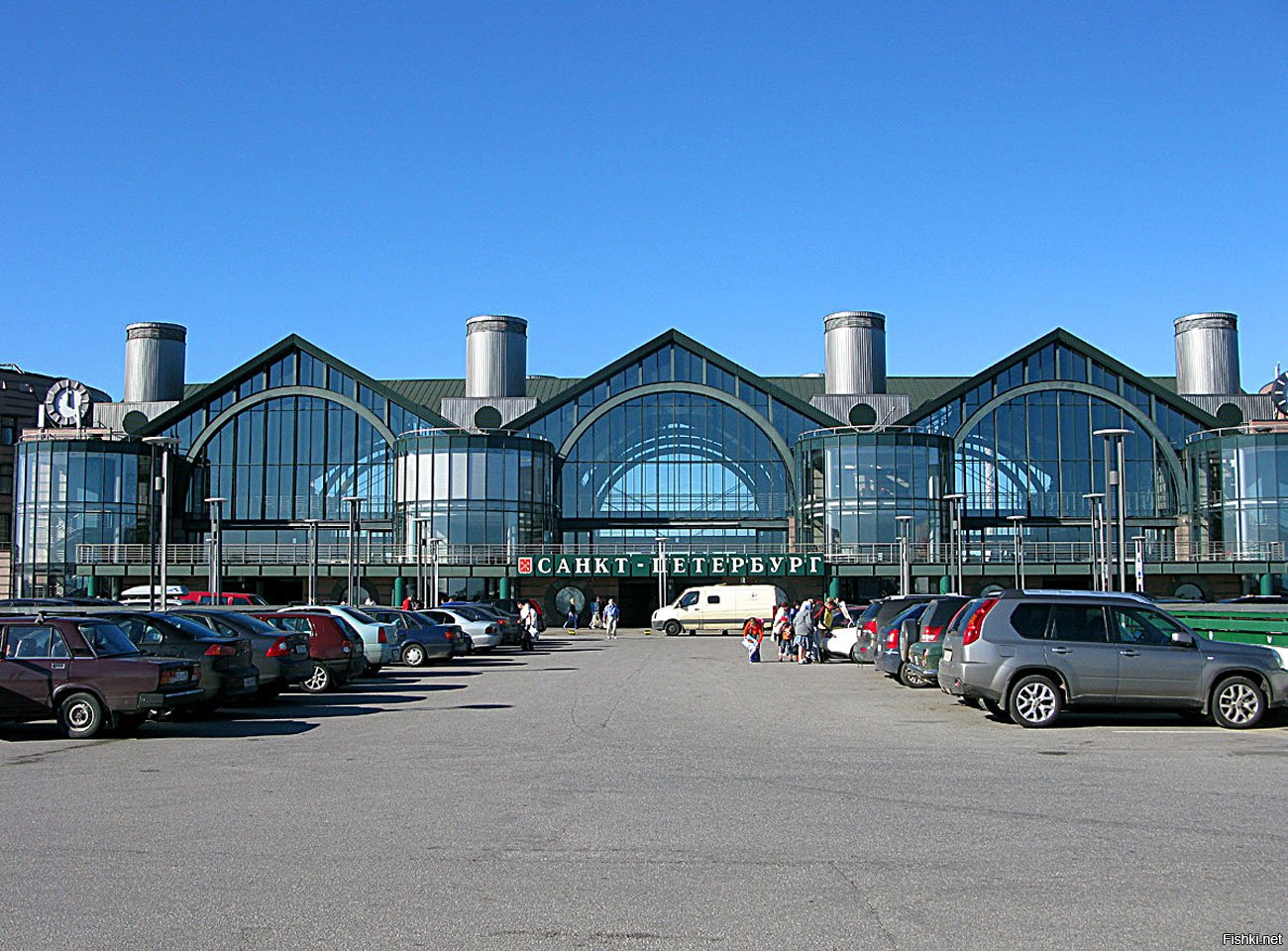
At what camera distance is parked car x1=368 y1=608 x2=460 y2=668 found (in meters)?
30.9

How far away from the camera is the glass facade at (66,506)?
221 ft

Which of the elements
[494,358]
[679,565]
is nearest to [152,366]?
[494,358]

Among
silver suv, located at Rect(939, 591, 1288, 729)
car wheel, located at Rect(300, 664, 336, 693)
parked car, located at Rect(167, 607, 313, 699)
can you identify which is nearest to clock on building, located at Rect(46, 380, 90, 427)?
car wheel, located at Rect(300, 664, 336, 693)

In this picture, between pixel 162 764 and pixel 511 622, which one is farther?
pixel 511 622

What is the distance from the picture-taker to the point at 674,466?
241ft

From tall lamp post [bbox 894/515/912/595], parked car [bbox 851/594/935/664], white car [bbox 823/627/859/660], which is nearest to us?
parked car [bbox 851/594/935/664]

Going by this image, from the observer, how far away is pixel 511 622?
42.1m

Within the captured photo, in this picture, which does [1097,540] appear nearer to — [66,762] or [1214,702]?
[1214,702]

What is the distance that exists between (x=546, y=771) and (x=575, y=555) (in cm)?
5372

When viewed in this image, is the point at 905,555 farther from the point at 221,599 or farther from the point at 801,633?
the point at 221,599

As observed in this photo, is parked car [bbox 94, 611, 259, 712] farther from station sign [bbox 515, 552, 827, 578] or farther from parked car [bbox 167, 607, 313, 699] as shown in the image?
station sign [bbox 515, 552, 827, 578]

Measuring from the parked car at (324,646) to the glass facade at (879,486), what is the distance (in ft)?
156

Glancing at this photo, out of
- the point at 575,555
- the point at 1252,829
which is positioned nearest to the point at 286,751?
the point at 1252,829

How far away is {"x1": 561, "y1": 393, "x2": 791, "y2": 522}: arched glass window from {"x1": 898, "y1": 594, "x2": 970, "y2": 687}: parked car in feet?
161
